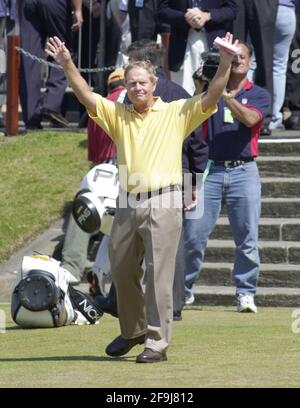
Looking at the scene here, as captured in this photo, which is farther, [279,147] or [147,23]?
[147,23]

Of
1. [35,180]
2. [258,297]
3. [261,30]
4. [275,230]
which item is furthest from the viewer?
[35,180]

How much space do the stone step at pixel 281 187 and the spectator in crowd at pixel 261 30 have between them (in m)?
0.99

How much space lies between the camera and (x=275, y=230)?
1444 cm

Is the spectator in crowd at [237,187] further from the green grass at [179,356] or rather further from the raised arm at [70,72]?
the raised arm at [70,72]

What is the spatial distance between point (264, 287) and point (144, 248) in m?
4.53

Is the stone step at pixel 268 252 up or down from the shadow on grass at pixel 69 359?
down

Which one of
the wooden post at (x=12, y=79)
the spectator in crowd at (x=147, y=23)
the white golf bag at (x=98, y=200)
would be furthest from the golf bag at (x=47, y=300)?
the wooden post at (x=12, y=79)

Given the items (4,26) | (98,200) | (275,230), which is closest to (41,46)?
(4,26)

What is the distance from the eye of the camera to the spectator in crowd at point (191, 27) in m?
A: 15.0

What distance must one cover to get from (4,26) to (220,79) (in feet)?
28.9

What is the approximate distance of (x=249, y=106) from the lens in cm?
1290

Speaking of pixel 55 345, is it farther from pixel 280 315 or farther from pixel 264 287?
pixel 264 287

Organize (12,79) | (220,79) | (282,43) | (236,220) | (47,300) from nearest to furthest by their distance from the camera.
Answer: (220,79)
(47,300)
(236,220)
(282,43)
(12,79)

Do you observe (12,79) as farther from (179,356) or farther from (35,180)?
(179,356)
